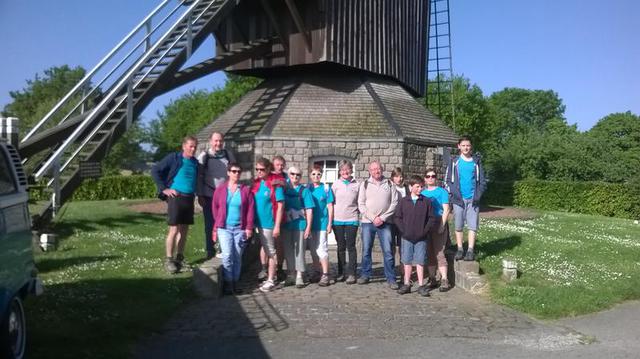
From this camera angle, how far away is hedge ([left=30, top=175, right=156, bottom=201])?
31109mm

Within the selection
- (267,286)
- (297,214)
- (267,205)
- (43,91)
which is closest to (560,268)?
(297,214)

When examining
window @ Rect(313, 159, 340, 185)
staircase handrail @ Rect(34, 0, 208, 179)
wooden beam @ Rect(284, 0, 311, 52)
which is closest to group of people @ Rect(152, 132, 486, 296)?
staircase handrail @ Rect(34, 0, 208, 179)

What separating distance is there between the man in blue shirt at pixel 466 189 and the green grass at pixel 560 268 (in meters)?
0.77

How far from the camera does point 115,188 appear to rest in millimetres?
32000

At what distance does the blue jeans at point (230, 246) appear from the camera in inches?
316

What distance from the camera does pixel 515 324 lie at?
710 cm

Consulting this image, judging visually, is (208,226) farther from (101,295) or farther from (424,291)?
(424,291)

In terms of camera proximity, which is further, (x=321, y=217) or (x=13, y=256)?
(x=321, y=217)

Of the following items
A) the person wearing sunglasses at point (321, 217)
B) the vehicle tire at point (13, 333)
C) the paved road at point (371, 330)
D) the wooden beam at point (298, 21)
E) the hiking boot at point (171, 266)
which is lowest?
the paved road at point (371, 330)

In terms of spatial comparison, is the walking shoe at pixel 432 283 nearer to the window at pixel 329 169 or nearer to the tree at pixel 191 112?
the window at pixel 329 169

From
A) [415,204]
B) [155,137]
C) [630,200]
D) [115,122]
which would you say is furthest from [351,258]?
[155,137]

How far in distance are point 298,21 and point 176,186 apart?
7.49m

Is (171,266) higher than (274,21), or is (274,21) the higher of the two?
(274,21)

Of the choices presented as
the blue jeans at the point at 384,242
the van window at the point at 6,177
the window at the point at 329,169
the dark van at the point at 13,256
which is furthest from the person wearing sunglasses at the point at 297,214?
the window at the point at 329,169
